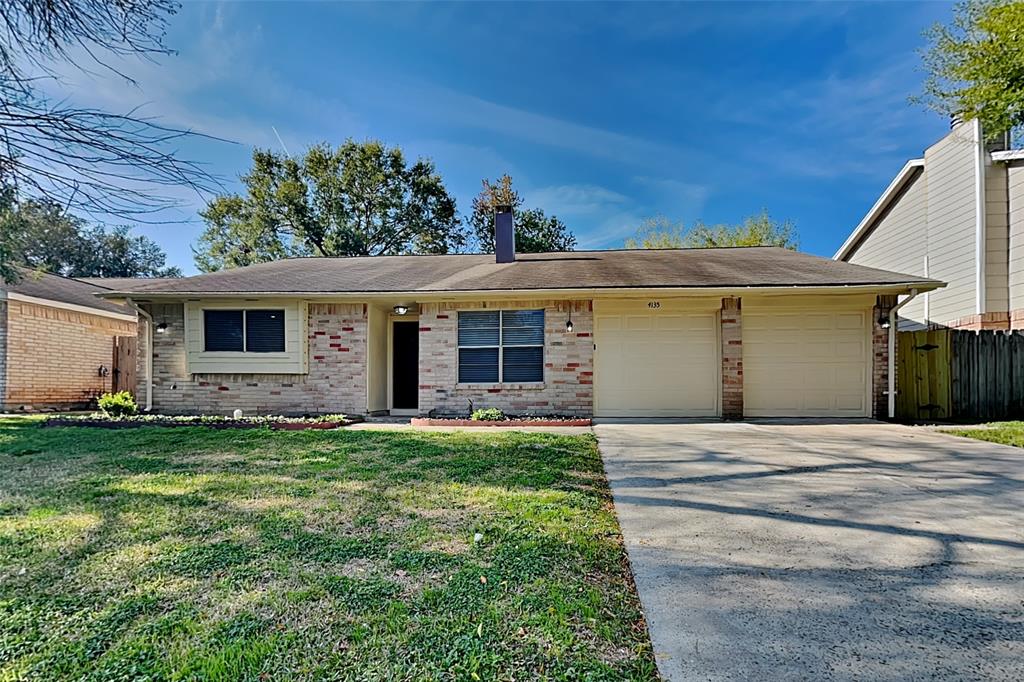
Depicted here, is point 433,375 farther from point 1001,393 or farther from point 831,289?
point 1001,393

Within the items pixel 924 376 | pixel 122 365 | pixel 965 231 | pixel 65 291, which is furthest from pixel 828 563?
pixel 65 291

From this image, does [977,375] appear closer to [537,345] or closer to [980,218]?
[980,218]

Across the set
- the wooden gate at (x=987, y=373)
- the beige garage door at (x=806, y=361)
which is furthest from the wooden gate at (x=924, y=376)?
the beige garage door at (x=806, y=361)

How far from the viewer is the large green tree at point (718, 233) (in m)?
25.9

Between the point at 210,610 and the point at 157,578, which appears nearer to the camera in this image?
the point at 210,610

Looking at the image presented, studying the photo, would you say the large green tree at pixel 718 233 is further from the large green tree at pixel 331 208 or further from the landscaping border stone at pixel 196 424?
the landscaping border stone at pixel 196 424

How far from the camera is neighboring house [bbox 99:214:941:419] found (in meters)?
9.19

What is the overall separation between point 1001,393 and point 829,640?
1051 cm

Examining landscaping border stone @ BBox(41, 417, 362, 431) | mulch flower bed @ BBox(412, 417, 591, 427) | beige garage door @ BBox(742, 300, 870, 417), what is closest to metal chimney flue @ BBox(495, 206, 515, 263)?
mulch flower bed @ BBox(412, 417, 591, 427)

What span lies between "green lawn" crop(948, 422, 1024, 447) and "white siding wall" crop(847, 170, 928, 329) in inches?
267

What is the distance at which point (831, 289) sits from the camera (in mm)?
8438

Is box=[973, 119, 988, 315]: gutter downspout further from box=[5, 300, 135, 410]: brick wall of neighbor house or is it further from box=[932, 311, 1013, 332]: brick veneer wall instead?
box=[5, 300, 135, 410]: brick wall of neighbor house

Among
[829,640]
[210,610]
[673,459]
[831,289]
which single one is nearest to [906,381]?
[831,289]

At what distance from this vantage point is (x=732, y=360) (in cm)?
915
